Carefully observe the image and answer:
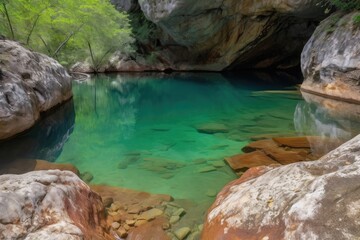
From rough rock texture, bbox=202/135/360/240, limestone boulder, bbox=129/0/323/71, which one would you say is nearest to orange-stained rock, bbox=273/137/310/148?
rough rock texture, bbox=202/135/360/240

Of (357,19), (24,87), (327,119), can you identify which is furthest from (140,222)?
(357,19)

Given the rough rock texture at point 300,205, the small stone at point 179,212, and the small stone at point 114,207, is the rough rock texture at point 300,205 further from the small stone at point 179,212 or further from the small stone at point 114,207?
the small stone at point 114,207

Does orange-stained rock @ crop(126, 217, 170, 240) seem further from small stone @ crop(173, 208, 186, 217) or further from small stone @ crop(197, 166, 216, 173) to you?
small stone @ crop(197, 166, 216, 173)

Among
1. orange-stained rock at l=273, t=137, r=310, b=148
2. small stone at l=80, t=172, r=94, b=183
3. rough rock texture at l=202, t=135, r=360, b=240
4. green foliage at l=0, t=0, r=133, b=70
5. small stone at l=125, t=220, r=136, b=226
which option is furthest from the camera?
green foliage at l=0, t=0, r=133, b=70

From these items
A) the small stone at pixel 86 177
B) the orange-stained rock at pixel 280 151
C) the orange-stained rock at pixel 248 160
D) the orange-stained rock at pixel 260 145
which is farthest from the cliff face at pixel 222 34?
the small stone at pixel 86 177

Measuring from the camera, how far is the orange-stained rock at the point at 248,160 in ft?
16.2

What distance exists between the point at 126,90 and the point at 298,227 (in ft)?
44.9

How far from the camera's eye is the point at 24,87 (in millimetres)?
6930

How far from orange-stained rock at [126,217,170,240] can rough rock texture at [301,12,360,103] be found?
8.21 metres

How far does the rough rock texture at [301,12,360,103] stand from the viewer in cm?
943

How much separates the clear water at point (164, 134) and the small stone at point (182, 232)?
70 centimetres

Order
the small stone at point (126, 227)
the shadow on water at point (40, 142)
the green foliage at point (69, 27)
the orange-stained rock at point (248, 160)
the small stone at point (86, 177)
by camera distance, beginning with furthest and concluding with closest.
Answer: the green foliage at point (69, 27) → the shadow on water at point (40, 142) → the orange-stained rock at point (248, 160) → the small stone at point (86, 177) → the small stone at point (126, 227)

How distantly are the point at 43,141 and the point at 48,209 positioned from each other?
15.5ft

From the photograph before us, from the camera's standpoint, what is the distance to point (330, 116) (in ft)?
26.7
